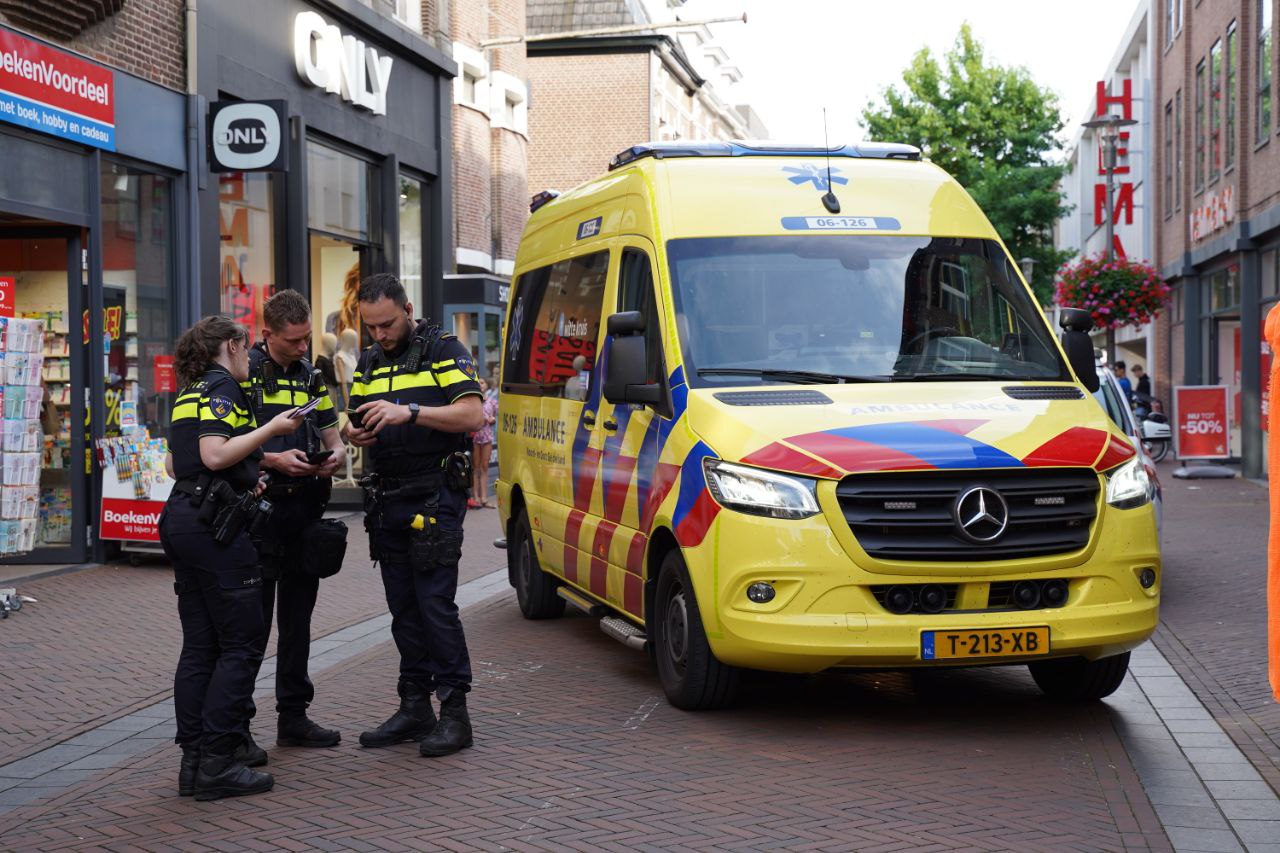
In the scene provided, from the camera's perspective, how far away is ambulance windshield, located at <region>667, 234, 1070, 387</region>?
Answer: 7.26 metres

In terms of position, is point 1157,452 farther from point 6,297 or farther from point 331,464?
point 331,464

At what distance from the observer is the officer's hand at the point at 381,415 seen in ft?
20.2

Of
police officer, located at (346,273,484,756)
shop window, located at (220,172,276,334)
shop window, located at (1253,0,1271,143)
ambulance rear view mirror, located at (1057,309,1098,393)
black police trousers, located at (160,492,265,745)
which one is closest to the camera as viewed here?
black police trousers, located at (160,492,265,745)

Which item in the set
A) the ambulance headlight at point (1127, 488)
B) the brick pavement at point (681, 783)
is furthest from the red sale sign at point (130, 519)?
the ambulance headlight at point (1127, 488)

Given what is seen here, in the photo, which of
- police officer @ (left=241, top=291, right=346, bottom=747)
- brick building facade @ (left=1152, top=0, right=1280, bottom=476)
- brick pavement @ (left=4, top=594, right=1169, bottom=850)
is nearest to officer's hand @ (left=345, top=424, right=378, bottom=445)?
police officer @ (left=241, top=291, right=346, bottom=747)

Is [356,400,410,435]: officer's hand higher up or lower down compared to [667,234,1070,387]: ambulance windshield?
lower down

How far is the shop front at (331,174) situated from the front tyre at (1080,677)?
10.0m

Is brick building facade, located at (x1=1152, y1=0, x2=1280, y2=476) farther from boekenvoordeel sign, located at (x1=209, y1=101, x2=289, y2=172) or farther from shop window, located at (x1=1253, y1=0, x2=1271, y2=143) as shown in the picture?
boekenvoordeel sign, located at (x1=209, y1=101, x2=289, y2=172)

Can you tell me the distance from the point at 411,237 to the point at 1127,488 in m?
17.2

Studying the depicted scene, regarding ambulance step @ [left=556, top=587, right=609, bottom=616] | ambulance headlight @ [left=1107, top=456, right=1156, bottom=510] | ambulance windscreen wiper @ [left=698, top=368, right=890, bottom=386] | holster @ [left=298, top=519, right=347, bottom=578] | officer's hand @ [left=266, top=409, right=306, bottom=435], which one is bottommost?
ambulance step @ [left=556, top=587, right=609, bottom=616]

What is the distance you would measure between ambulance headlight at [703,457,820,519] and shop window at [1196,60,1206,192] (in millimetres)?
26348

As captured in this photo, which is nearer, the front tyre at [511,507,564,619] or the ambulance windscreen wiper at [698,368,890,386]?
the ambulance windscreen wiper at [698,368,890,386]

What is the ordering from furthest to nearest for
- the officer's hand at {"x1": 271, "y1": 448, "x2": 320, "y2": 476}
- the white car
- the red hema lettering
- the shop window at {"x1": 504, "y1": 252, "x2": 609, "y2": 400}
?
1. the red hema lettering
2. the white car
3. the shop window at {"x1": 504, "y1": 252, "x2": 609, "y2": 400}
4. the officer's hand at {"x1": 271, "y1": 448, "x2": 320, "y2": 476}

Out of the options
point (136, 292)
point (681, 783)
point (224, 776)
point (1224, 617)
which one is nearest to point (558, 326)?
point (681, 783)
